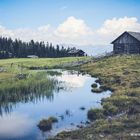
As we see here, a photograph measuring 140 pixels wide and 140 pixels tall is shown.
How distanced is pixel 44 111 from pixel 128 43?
81631 millimetres

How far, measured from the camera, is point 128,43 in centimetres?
11719

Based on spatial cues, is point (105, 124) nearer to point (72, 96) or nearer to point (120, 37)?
point (72, 96)

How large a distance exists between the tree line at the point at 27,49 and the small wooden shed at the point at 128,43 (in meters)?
48.0

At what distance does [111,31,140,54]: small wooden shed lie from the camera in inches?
4557

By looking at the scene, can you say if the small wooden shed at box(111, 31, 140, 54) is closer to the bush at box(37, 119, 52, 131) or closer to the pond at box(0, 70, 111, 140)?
the pond at box(0, 70, 111, 140)

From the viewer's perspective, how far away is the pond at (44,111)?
31.2 meters

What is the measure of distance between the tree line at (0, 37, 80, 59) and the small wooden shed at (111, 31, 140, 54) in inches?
1888

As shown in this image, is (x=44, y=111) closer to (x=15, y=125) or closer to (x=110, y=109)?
(x=15, y=125)

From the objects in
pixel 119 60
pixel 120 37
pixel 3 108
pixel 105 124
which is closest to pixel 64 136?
pixel 105 124

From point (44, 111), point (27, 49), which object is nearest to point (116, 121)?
point (44, 111)

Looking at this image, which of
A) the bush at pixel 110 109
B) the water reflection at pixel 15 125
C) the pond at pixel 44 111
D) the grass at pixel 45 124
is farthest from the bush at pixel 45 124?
the bush at pixel 110 109

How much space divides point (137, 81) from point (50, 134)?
30.2 metres

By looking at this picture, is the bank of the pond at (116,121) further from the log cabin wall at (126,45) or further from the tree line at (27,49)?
the tree line at (27,49)

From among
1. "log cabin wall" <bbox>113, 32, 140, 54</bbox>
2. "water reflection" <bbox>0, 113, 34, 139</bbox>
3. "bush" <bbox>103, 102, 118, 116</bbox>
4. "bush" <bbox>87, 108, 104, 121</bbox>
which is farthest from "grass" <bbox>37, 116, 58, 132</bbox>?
"log cabin wall" <bbox>113, 32, 140, 54</bbox>
